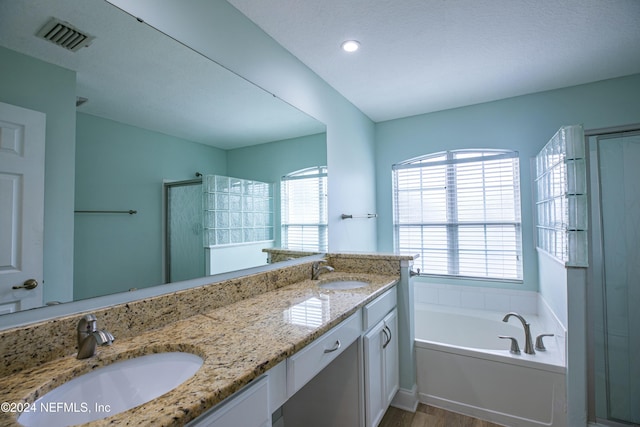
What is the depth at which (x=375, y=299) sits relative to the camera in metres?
1.69

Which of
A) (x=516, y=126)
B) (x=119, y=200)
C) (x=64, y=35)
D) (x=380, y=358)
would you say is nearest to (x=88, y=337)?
(x=119, y=200)

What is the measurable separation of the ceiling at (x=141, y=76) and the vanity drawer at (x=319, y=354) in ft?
3.48

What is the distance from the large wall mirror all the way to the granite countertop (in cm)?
24

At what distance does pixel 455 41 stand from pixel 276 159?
144cm

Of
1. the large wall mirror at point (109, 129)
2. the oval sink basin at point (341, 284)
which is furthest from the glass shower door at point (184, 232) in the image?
the oval sink basin at point (341, 284)

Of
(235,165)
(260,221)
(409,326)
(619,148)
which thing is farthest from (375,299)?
(619,148)

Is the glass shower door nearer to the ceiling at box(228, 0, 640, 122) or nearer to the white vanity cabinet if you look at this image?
the white vanity cabinet

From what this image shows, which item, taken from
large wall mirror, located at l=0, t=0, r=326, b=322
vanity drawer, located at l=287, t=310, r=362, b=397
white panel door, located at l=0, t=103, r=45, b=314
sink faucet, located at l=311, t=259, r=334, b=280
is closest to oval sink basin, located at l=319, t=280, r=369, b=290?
sink faucet, located at l=311, t=259, r=334, b=280

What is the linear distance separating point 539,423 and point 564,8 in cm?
249

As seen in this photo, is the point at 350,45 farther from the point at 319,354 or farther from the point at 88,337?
the point at 88,337

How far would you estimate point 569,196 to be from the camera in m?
1.83

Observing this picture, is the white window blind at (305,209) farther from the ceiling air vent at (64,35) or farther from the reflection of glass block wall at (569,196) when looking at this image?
the reflection of glass block wall at (569,196)

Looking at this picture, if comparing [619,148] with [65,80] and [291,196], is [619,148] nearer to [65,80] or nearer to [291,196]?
[291,196]

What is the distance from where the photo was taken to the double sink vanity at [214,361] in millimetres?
700
